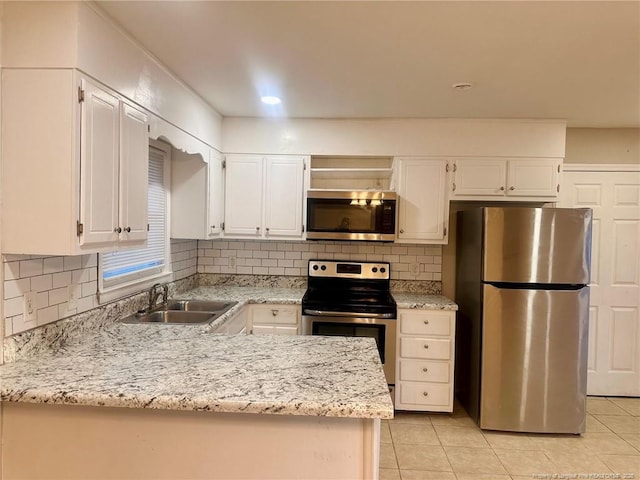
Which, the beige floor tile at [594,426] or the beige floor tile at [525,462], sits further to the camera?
the beige floor tile at [594,426]

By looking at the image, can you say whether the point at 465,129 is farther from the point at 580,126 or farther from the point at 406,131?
the point at 580,126

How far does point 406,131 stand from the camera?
11.1ft

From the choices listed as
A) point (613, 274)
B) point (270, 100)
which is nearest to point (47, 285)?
point (270, 100)

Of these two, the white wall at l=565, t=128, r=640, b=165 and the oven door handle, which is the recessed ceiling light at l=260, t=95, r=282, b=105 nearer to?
the oven door handle

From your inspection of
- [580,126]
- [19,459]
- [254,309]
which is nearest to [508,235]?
[580,126]

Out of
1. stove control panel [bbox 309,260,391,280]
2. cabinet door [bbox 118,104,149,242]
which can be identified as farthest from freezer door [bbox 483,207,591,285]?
cabinet door [bbox 118,104,149,242]

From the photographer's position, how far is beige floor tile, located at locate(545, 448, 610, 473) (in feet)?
8.40

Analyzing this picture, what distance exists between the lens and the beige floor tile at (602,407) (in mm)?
3402

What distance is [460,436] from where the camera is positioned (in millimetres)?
2945

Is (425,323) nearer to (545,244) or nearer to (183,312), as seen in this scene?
(545,244)

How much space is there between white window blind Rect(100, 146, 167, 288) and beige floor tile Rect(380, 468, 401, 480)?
6.42 feet

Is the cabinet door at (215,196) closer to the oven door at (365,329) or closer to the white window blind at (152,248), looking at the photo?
the white window blind at (152,248)


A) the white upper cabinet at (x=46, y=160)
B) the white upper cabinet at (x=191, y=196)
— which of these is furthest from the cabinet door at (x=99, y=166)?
the white upper cabinet at (x=191, y=196)

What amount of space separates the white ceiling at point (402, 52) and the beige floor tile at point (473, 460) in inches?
93.4
